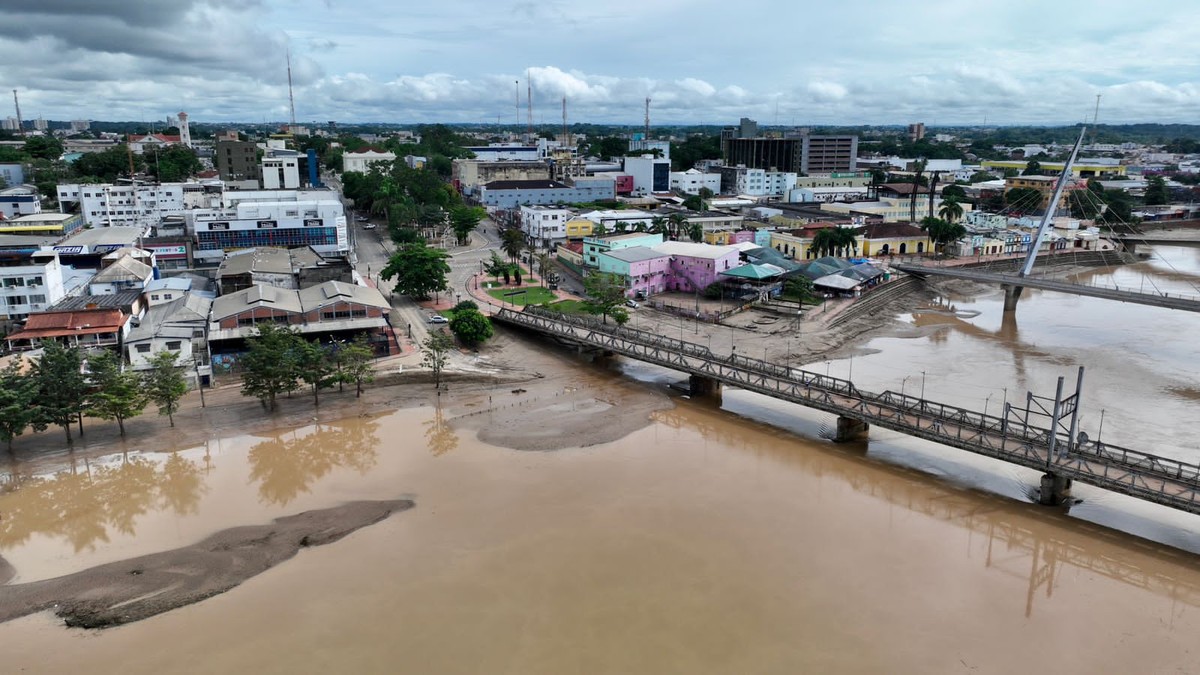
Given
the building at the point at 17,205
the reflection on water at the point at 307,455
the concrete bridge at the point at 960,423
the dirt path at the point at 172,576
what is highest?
the building at the point at 17,205

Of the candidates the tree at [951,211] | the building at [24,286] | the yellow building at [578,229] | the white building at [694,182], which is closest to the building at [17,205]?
the building at [24,286]

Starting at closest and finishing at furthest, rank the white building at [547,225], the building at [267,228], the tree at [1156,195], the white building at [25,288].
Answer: the white building at [25,288], the building at [267,228], the white building at [547,225], the tree at [1156,195]

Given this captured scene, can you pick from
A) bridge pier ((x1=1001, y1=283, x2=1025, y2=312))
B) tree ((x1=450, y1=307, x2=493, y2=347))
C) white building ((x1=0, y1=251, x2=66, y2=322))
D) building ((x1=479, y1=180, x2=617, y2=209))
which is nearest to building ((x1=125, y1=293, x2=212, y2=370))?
white building ((x1=0, y1=251, x2=66, y2=322))

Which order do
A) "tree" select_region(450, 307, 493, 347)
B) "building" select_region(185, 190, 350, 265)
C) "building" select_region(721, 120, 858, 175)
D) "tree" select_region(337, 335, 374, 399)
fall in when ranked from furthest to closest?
"building" select_region(721, 120, 858, 175)
"building" select_region(185, 190, 350, 265)
"tree" select_region(450, 307, 493, 347)
"tree" select_region(337, 335, 374, 399)

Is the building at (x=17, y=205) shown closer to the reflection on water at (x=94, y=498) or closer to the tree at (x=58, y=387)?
the tree at (x=58, y=387)

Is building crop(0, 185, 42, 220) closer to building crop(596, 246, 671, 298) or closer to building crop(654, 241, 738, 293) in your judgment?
building crop(596, 246, 671, 298)

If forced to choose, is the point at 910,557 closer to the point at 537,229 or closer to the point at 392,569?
the point at 392,569
